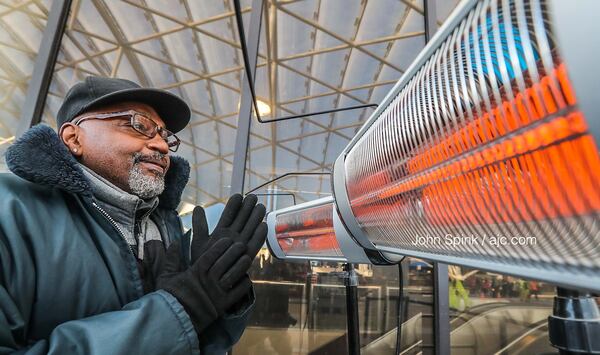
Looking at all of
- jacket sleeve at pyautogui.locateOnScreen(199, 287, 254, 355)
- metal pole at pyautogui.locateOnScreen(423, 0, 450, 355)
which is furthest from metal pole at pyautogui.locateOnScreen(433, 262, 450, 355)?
jacket sleeve at pyautogui.locateOnScreen(199, 287, 254, 355)

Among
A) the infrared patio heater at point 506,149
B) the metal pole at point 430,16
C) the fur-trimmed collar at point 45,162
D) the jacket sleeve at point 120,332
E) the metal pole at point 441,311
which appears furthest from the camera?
the metal pole at point 430,16

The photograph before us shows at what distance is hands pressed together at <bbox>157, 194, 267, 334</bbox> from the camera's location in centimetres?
61

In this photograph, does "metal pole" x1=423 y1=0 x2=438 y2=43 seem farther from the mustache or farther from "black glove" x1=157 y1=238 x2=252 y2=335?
"black glove" x1=157 y1=238 x2=252 y2=335

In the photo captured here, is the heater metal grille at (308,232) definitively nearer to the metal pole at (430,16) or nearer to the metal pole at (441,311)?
the metal pole at (441,311)

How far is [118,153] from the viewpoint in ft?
2.59

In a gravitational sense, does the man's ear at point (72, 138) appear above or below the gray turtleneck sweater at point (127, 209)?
above

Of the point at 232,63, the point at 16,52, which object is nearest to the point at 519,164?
the point at 16,52

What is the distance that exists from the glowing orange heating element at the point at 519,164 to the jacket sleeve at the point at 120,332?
0.45 meters

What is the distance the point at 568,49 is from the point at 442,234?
0.23 m

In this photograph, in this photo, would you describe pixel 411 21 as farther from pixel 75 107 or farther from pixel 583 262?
pixel 583 262

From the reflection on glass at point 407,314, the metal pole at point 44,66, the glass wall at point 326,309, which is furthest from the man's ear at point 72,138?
the reflection on glass at point 407,314

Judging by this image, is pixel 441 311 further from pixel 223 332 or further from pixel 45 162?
pixel 45 162

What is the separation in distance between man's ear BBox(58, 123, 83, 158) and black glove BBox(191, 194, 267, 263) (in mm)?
320

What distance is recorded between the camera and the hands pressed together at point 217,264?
0.61 metres
